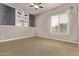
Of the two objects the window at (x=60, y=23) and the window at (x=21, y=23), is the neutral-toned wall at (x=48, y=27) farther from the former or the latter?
the window at (x=21, y=23)

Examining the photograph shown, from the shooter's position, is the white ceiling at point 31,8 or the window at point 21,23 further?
the window at point 21,23

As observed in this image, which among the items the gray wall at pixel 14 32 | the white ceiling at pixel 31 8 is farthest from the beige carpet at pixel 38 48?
the white ceiling at pixel 31 8

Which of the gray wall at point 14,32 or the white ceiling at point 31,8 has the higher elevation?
the white ceiling at point 31,8

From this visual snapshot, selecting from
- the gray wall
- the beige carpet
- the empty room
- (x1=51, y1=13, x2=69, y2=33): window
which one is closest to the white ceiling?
the empty room

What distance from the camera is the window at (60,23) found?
6.36 ft

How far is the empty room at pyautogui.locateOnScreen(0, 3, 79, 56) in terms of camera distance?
1851 mm

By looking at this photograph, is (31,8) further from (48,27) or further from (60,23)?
(60,23)

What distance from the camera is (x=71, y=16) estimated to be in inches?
78.7

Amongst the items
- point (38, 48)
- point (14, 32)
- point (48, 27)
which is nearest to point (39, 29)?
point (48, 27)

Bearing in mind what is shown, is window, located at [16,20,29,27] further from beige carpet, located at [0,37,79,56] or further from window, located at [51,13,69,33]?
window, located at [51,13,69,33]

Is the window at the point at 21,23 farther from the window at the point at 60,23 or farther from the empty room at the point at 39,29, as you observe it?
the window at the point at 60,23

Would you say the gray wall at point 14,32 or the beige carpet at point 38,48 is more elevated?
the gray wall at point 14,32

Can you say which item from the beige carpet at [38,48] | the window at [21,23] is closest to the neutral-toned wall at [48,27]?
the beige carpet at [38,48]

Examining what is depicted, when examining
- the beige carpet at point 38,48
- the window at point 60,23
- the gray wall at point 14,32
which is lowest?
the beige carpet at point 38,48
